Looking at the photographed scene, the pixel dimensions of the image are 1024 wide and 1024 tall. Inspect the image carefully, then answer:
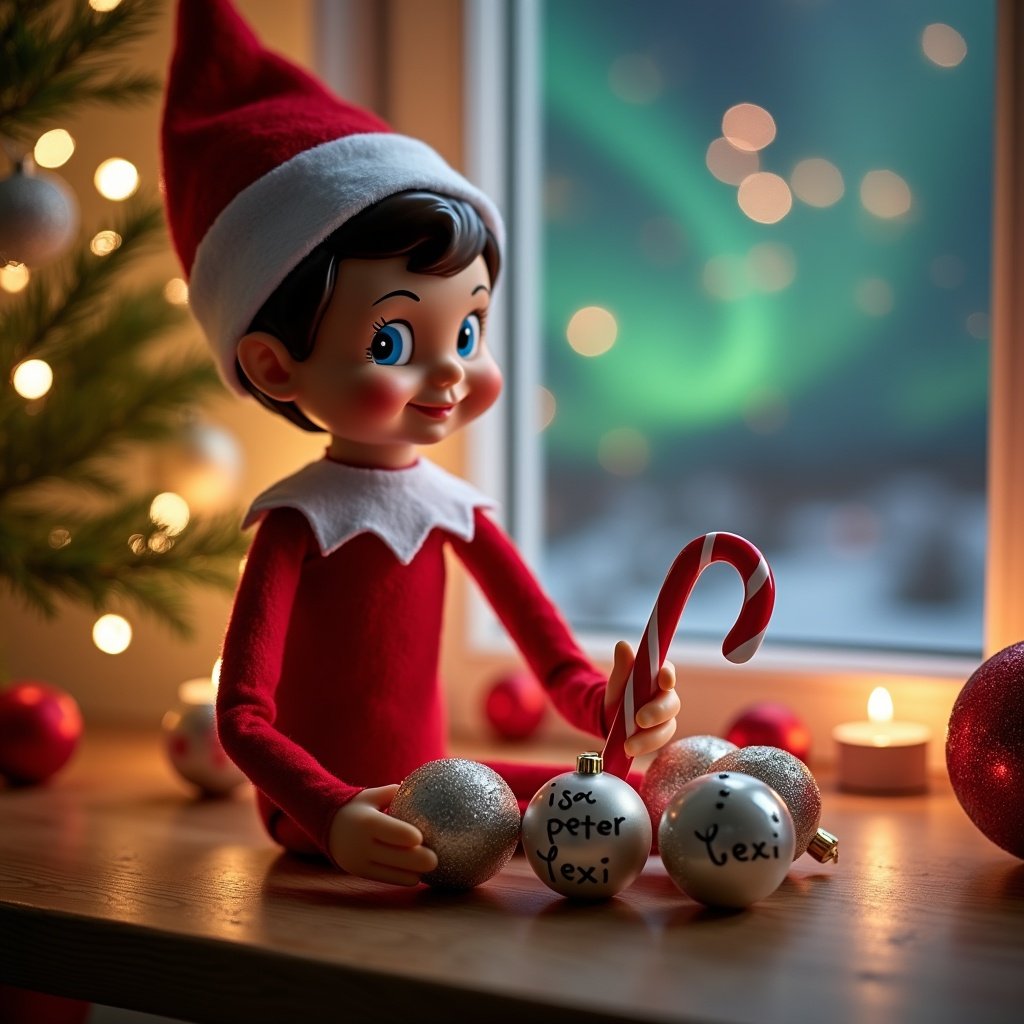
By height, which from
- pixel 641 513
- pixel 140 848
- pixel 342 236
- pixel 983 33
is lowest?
pixel 140 848

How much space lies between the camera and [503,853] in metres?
0.91

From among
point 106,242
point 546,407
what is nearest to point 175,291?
point 106,242

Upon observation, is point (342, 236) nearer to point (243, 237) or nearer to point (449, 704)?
point (243, 237)

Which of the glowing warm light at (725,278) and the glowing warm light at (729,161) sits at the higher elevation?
the glowing warm light at (729,161)

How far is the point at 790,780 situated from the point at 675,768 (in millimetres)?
98

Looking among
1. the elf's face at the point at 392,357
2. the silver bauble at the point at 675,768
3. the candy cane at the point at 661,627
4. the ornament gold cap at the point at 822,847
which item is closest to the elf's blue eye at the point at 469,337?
the elf's face at the point at 392,357

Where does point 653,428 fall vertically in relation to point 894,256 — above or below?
below

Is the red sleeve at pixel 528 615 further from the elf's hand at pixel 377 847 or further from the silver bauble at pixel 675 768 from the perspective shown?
the elf's hand at pixel 377 847

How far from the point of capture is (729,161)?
1617 mm

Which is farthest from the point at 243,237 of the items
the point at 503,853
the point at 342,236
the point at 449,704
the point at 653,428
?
the point at 653,428

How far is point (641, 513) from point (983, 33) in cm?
70

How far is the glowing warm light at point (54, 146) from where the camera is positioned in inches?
53.9

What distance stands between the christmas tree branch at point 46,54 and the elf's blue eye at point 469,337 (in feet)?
1.44

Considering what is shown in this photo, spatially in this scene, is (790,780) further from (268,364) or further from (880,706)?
(268,364)
